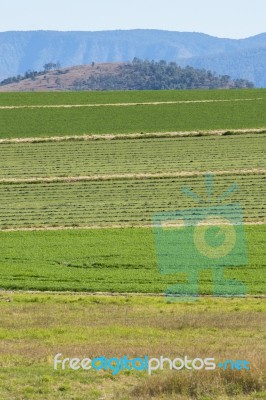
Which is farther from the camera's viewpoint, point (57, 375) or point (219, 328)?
point (219, 328)

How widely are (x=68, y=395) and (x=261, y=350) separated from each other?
163 inches

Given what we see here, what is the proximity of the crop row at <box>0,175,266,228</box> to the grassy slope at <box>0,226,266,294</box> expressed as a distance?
2950 mm

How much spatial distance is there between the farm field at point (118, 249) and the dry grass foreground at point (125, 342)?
34 millimetres

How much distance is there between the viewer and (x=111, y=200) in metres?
44.3

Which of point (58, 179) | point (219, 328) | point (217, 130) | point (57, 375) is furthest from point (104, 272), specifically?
point (217, 130)

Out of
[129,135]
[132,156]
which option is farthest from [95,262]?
[129,135]

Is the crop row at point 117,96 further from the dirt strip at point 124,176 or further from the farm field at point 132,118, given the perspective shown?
the dirt strip at point 124,176

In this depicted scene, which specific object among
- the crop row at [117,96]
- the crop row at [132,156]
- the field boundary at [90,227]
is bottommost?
the field boundary at [90,227]

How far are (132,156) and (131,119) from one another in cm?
2284

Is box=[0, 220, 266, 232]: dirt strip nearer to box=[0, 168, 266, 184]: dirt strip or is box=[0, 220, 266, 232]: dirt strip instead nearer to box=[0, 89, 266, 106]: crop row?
box=[0, 168, 266, 184]: dirt strip

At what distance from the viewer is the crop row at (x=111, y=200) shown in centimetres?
3975

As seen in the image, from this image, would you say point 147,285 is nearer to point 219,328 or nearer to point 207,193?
point 219,328

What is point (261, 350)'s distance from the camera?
588 inches

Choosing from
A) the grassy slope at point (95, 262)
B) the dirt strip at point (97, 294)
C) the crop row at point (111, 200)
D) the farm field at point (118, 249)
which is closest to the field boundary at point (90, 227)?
the farm field at point (118, 249)
